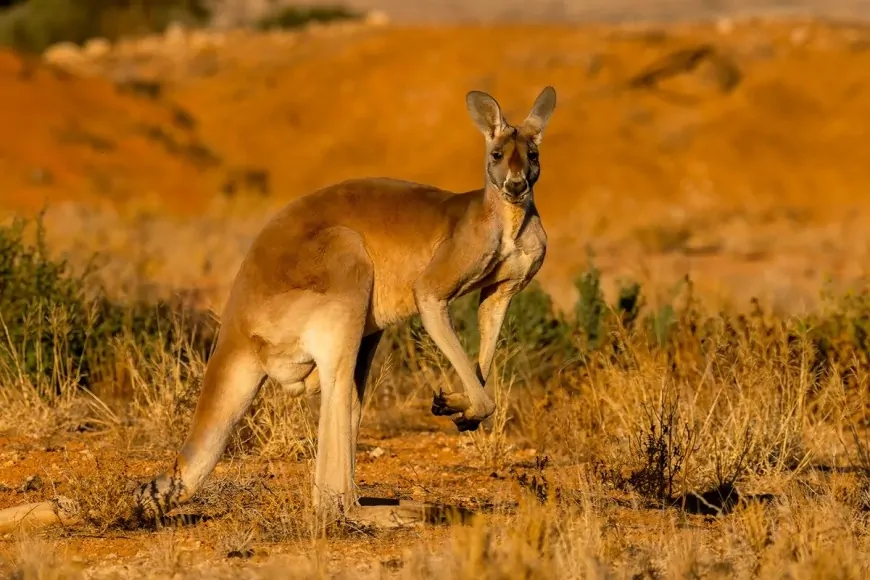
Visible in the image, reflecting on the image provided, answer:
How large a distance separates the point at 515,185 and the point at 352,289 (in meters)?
0.83

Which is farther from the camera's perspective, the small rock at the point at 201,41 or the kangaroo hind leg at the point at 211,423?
the small rock at the point at 201,41

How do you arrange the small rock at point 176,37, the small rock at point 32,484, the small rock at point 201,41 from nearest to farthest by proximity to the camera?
the small rock at point 32,484
the small rock at point 201,41
the small rock at point 176,37

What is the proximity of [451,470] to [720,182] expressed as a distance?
21508mm

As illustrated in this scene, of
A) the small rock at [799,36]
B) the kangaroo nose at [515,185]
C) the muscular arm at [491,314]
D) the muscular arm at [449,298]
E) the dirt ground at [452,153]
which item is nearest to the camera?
the kangaroo nose at [515,185]

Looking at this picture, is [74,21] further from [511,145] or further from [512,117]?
[511,145]

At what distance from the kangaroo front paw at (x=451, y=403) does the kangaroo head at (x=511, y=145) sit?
0.88m

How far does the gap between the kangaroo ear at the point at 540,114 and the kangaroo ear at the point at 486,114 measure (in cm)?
13

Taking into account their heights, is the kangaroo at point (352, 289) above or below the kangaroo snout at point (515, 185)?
below

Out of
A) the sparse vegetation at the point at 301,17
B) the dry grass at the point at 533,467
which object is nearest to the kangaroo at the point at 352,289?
the dry grass at the point at 533,467

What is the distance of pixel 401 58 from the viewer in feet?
113

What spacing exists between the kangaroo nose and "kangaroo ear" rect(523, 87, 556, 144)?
14.2 inches

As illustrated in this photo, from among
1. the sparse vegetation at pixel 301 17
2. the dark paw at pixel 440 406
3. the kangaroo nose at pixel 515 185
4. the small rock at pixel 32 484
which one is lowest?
the small rock at pixel 32 484

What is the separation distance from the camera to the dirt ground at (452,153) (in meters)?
14.8

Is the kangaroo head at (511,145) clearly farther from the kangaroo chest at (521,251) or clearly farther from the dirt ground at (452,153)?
the dirt ground at (452,153)
